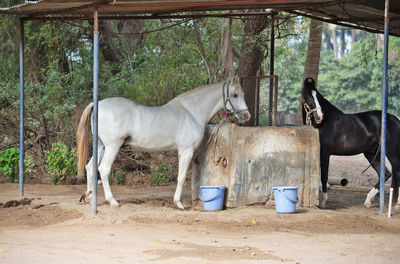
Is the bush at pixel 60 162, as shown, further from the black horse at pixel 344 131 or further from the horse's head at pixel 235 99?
the black horse at pixel 344 131

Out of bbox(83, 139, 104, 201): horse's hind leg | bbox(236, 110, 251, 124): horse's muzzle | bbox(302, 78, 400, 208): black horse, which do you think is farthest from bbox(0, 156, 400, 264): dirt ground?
bbox(236, 110, 251, 124): horse's muzzle

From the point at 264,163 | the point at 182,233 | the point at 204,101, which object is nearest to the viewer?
the point at 182,233

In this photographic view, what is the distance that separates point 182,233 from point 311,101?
12.1 ft

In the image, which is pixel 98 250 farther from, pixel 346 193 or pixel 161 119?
pixel 346 193

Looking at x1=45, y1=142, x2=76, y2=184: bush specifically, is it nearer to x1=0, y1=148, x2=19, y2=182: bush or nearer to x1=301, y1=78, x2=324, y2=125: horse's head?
x1=0, y1=148, x2=19, y2=182: bush

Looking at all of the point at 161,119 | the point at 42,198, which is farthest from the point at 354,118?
the point at 42,198

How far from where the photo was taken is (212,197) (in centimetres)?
826

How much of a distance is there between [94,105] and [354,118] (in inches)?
172

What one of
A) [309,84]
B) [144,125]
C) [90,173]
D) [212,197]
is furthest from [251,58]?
[90,173]

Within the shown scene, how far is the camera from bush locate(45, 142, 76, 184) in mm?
11352

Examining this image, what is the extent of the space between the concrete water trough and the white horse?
0.41 m

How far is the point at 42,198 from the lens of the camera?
9.15m

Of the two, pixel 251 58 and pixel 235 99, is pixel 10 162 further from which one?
pixel 251 58

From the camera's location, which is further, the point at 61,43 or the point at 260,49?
the point at 61,43
